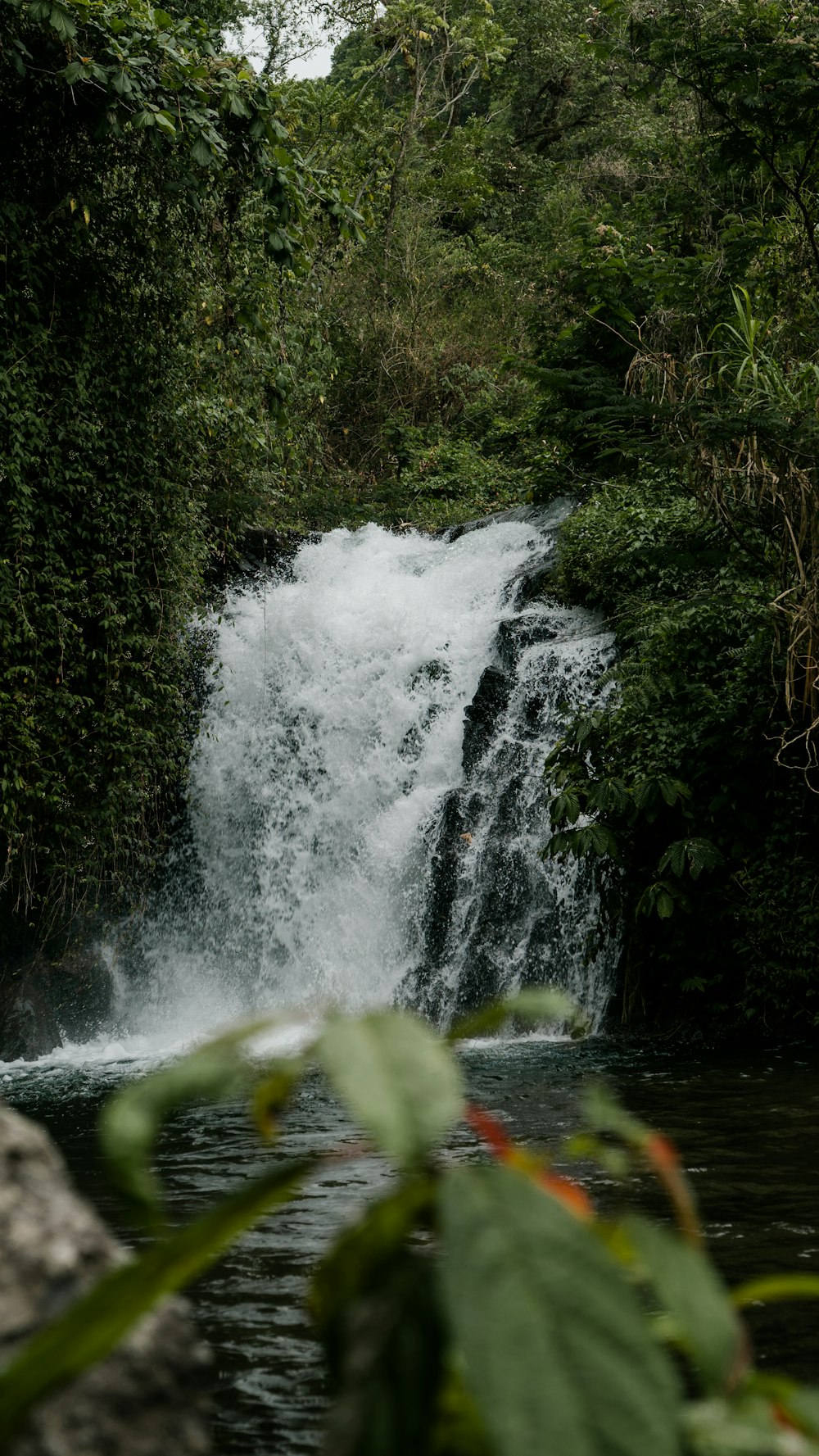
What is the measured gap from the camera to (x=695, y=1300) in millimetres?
740

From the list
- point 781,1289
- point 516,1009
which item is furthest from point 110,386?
point 781,1289

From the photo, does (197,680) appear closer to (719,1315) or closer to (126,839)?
(126,839)

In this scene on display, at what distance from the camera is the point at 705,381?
7648mm

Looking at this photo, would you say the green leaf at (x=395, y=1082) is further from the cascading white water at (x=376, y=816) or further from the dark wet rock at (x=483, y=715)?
→ the dark wet rock at (x=483, y=715)

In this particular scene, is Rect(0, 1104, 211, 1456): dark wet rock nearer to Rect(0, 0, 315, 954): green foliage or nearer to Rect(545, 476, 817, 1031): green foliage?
Rect(545, 476, 817, 1031): green foliage

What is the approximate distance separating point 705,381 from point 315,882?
5668 millimetres

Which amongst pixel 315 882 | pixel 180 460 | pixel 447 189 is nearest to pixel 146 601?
pixel 180 460

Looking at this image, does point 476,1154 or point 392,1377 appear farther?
point 476,1154

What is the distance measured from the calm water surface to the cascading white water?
143 cm

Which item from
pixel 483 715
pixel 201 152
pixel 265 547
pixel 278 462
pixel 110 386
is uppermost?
pixel 201 152

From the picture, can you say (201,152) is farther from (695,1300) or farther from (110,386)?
(695,1300)

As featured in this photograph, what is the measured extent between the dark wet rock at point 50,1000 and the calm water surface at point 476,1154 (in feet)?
2.80

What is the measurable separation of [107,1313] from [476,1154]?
5.09m

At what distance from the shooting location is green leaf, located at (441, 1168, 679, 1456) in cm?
63
